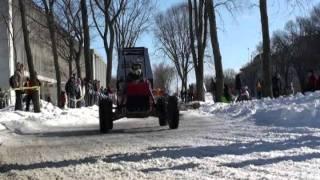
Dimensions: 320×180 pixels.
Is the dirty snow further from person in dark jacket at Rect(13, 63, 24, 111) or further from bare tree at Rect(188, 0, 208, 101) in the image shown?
bare tree at Rect(188, 0, 208, 101)

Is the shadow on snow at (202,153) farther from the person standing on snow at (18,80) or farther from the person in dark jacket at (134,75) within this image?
the person standing on snow at (18,80)

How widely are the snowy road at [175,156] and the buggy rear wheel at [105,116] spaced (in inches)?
96.5

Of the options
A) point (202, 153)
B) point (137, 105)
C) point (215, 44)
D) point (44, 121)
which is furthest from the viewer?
point (215, 44)

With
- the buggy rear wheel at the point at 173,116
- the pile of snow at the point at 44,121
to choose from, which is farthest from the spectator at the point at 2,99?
the buggy rear wheel at the point at 173,116

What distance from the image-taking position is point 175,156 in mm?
10828

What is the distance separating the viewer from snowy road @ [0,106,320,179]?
9.05 m

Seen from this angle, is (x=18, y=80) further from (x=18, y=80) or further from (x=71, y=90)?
(x=71, y=90)

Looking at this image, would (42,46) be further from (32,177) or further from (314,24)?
(32,177)

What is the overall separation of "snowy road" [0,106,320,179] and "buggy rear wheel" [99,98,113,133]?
2.45 meters

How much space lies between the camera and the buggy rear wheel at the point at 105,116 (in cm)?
1855

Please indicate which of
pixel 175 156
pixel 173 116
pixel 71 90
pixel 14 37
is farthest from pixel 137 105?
pixel 14 37

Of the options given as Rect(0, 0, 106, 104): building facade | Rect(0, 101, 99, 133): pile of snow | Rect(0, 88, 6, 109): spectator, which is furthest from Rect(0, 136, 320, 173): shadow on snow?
Rect(0, 0, 106, 104): building facade

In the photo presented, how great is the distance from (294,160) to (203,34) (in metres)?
33.6

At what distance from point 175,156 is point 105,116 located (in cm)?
796
